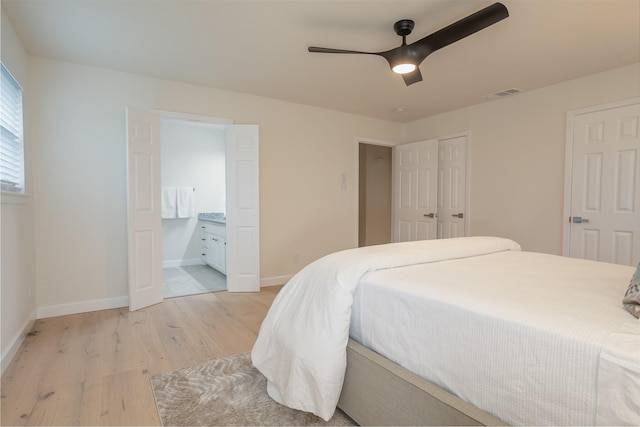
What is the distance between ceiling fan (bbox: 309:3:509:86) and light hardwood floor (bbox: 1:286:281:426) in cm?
234

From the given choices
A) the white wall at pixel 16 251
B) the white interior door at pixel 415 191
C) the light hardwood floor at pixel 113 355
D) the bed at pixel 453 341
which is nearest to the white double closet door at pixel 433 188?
the white interior door at pixel 415 191

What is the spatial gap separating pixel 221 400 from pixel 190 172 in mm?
4681

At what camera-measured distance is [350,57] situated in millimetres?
2971

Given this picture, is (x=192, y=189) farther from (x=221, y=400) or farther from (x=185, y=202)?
(x=221, y=400)

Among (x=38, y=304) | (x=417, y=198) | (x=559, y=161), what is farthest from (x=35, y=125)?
(x=559, y=161)

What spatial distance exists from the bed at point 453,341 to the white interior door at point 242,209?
222 cm

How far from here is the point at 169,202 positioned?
18.0ft

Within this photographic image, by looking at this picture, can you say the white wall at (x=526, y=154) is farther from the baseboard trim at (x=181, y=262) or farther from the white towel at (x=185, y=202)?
the baseboard trim at (x=181, y=262)

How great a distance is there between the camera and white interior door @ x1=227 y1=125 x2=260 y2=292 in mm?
3918

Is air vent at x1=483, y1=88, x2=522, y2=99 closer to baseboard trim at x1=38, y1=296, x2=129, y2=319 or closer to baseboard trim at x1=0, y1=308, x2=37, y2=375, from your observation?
baseboard trim at x1=38, y1=296, x2=129, y2=319

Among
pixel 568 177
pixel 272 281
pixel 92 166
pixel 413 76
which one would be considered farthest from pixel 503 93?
pixel 92 166

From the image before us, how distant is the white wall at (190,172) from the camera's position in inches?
218

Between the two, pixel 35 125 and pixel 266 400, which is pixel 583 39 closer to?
pixel 266 400

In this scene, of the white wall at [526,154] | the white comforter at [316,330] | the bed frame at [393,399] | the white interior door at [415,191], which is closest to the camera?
the bed frame at [393,399]
